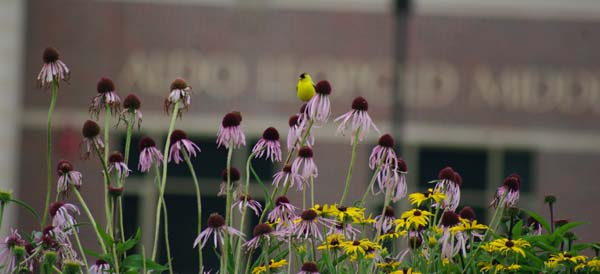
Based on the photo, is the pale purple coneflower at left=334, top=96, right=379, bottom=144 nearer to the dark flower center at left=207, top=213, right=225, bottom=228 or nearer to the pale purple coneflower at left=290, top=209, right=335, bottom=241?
the pale purple coneflower at left=290, top=209, right=335, bottom=241

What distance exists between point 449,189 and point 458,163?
76.7ft

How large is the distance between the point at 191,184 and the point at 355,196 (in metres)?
3.08

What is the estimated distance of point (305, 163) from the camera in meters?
4.02

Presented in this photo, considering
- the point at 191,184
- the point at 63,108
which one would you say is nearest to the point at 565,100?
the point at 191,184

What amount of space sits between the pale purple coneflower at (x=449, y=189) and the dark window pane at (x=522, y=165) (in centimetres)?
2326

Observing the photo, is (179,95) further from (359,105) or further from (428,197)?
(428,197)

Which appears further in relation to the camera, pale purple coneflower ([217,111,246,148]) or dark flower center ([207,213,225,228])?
pale purple coneflower ([217,111,246,148])

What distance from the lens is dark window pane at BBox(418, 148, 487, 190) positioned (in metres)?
26.9

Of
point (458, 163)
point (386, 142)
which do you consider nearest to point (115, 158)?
point (386, 142)

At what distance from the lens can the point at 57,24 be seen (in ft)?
90.1

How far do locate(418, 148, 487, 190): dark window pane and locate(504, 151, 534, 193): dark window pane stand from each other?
0.48 metres

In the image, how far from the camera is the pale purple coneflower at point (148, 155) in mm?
4078

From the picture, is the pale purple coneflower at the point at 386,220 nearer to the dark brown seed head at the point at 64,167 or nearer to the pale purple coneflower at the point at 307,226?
the pale purple coneflower at the point at 307,226

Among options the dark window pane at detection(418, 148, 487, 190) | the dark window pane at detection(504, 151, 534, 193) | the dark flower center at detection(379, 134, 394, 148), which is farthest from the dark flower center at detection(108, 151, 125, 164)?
the dark window pane at detection(504, 151, 534, 193)
